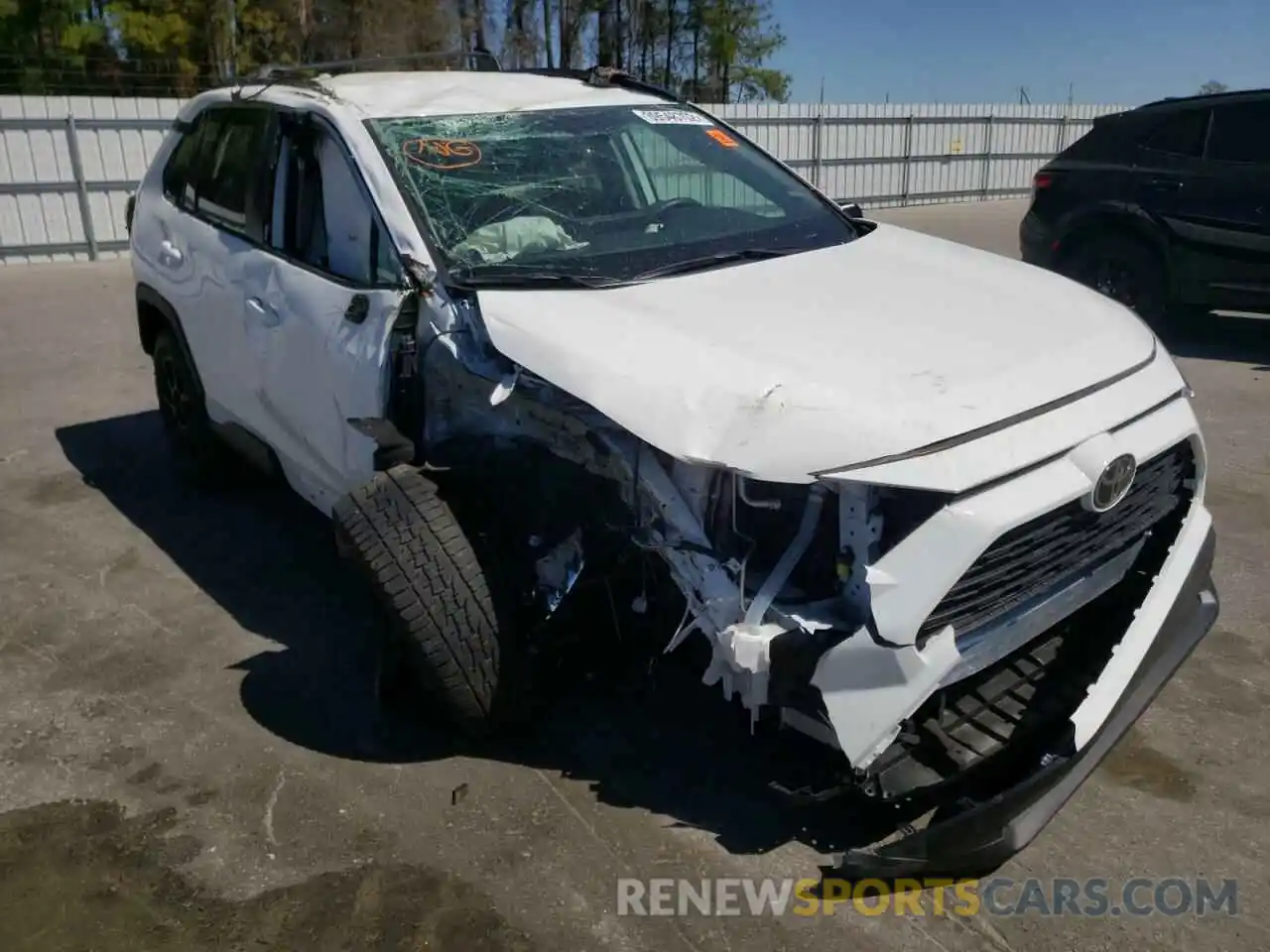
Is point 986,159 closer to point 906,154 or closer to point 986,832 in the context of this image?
point 906,154

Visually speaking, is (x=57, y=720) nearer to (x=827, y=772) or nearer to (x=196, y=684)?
(x=196, y=684)

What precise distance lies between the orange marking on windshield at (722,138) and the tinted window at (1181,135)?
492cm

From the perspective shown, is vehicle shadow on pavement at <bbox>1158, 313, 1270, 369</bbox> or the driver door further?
vehicle shadow on pavement at <bbox>1158, 313, 1270, 369</bbox>

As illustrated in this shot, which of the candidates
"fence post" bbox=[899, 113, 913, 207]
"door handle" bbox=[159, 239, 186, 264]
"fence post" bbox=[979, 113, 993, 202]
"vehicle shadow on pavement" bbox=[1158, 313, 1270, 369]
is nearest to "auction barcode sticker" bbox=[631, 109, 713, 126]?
"door handle" bbox=[159, 239, 186, 264]

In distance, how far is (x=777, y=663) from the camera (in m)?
2.43

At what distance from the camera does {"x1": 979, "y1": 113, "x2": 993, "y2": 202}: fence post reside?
68.2 feet

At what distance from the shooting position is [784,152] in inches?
718

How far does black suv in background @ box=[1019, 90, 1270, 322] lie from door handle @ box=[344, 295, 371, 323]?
6.45m

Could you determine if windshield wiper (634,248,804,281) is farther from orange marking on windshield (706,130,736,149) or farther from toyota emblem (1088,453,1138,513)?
toyota emblem (1088,453,1138,513)

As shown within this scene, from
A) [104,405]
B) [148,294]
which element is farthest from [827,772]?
[104,405]

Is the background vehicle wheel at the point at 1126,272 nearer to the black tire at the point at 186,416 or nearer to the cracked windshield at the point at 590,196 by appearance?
the cracked windshield at the point at 590,196

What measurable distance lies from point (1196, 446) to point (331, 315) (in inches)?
103

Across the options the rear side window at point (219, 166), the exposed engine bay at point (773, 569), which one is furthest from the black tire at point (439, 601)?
the rear side window at point (219, 166)

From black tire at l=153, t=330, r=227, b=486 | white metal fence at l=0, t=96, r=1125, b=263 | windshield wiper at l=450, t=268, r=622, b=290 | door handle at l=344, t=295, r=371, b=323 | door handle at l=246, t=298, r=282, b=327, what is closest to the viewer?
windshield wiper at l=450, t=268, r=622, b=290
